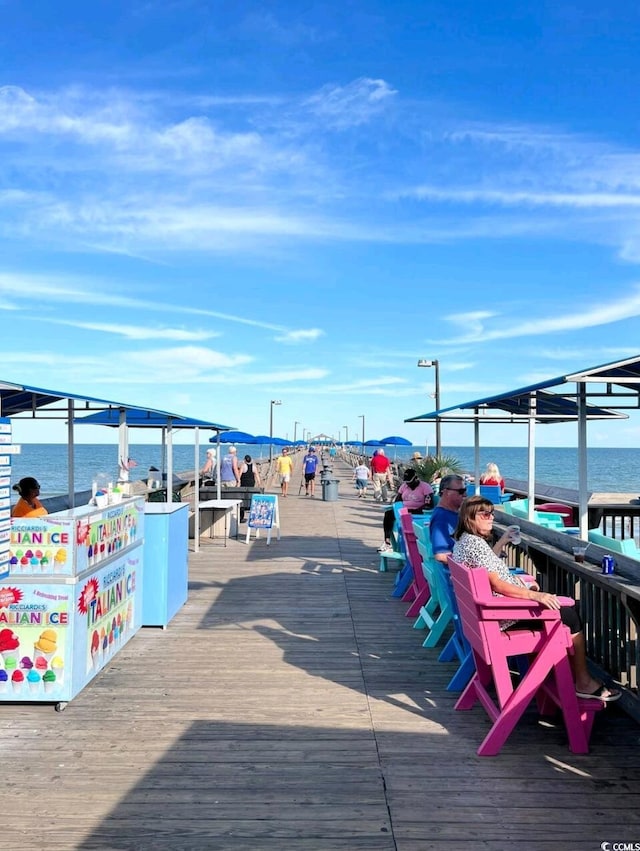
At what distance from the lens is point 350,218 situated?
1848cm

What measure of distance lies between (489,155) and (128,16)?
7.55m

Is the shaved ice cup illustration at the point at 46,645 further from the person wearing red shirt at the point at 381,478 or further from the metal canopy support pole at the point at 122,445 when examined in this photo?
the person wearing red shirt at the point at 381,478

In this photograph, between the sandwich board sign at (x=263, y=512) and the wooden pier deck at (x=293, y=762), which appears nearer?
the wooden pier deck at (x=293, y=762)

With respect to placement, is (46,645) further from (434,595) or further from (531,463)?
(531,463)

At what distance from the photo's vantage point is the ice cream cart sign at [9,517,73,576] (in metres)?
4.30

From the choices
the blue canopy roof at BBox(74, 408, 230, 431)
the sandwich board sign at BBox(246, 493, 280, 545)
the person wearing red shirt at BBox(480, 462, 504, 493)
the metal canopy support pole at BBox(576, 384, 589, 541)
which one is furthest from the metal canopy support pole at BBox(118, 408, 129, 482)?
the person wearing red shirt at BBox(480, 462, 504, 493)

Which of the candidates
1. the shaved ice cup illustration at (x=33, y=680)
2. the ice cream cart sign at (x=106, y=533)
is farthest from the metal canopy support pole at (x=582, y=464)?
the shaved ice cup illustration at (x=33, y=680)

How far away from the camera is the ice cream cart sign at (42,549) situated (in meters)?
4.30

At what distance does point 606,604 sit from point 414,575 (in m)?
2.55

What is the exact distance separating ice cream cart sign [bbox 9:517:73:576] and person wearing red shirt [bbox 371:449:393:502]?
624 inches

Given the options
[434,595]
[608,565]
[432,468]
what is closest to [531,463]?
[434,595]

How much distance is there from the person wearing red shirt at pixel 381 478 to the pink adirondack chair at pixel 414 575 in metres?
12.6

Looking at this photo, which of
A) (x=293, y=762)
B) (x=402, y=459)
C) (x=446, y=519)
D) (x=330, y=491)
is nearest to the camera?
(x=293, y=762)

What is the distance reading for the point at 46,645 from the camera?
14.2ft
